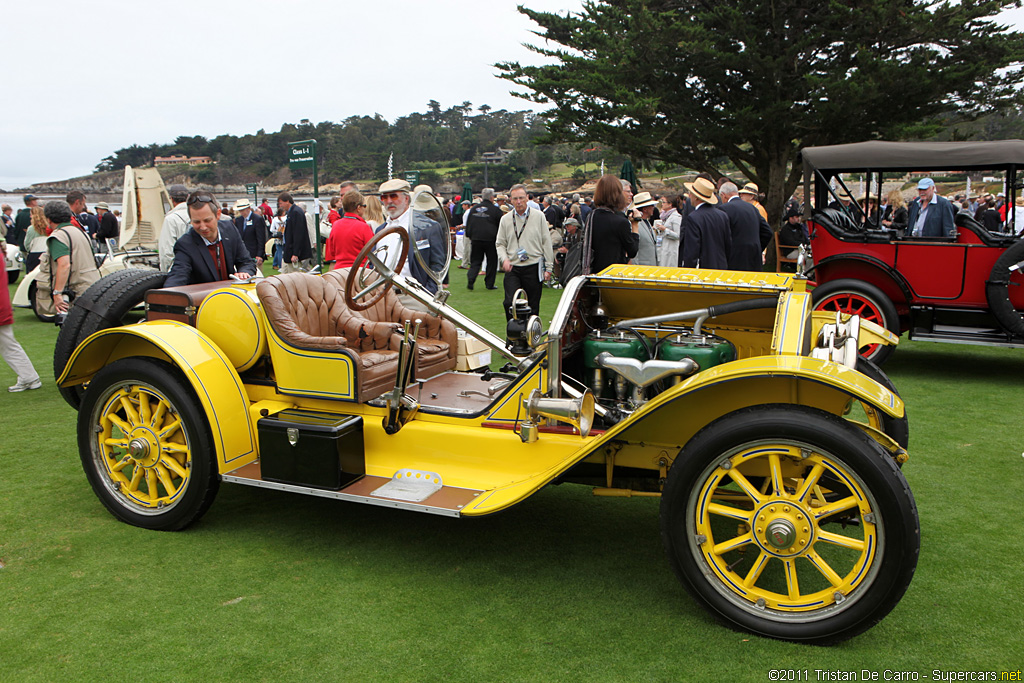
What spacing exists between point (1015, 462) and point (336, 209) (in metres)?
10.1

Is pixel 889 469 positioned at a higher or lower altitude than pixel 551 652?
higher

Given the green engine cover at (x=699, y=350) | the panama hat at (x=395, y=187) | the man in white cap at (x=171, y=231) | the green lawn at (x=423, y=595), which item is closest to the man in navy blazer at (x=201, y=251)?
the green lawn at (x=423, y=595)

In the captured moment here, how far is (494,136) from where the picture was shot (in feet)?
296

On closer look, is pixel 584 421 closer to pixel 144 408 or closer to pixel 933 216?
pixel 144 408

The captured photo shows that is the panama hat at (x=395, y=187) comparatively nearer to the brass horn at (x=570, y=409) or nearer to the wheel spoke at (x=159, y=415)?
the wheel spoke at (x=159, y=415)

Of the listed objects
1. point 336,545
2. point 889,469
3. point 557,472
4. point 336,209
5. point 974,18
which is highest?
point 974,18

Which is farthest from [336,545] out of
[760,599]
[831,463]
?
[831,463]

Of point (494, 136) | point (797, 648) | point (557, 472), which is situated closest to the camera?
point (797, 648)

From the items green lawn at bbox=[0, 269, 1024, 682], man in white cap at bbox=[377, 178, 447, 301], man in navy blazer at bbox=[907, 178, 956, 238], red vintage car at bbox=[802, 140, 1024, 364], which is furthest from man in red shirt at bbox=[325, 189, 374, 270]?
man in navy blazer at bbox=[907, 178, 956, 238]

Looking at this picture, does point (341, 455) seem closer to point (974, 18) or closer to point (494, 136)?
point (974, 18)

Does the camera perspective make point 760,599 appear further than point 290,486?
No

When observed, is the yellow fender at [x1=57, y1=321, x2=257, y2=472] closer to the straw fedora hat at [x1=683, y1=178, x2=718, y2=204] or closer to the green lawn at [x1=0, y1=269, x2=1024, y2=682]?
the green lawn at [x1=0, y1=269, x2=1024, y2=682]

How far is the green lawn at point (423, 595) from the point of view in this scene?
2541mm

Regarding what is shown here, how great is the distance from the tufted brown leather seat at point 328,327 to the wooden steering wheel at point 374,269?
183 millimetres
